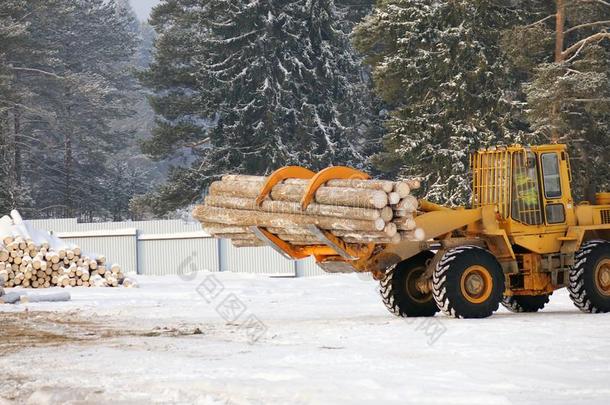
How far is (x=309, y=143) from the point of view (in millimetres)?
47625

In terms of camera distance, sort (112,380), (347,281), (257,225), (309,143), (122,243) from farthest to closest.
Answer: (309,143)
(122,243)
(347,281)
(257,225)
(112,380)

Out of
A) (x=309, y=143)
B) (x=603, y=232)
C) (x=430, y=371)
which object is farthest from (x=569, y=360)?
(x=309, y=143)

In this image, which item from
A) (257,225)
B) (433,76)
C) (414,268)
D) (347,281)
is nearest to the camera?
(257,225)

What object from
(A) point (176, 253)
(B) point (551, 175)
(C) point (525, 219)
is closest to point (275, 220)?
(C) point (525, 219)

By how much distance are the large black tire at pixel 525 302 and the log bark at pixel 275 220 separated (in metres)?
4.90

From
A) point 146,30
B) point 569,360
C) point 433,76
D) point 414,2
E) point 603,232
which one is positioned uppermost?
point 146,30

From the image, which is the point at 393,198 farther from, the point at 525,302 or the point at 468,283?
the point at 525,302

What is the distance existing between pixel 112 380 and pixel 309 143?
37684 millimetres

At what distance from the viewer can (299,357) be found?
1169cm

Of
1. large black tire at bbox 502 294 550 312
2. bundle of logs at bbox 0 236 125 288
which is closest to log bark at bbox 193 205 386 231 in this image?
large black tire at bbox 502 294 550 312

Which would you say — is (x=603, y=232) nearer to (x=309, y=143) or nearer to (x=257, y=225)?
(x=257, y=225)

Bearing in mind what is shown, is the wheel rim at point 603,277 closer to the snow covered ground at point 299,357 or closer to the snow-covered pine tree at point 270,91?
the snow covered ground at point 299,357

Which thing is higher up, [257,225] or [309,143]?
[309,143]

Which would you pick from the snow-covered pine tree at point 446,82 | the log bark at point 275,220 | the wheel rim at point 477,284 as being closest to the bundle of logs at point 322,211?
the log bark at point 275,220
